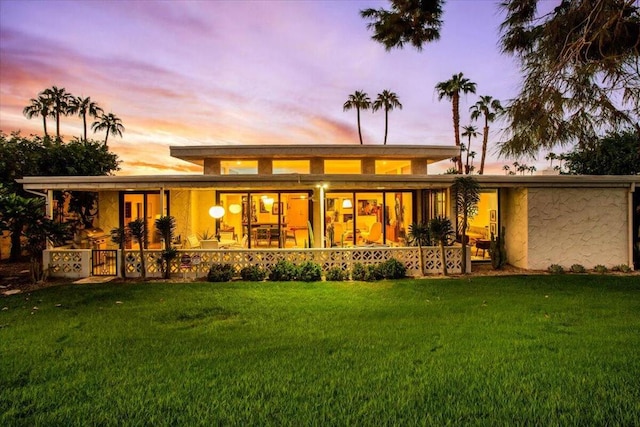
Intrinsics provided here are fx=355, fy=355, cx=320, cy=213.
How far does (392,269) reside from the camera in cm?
1098

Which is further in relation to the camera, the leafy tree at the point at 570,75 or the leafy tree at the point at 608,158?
the leafy tree at the point at 608,158

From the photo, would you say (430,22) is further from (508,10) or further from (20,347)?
(20,347)

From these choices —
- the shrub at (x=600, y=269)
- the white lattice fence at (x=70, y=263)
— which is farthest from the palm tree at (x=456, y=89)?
the white lattice fence at (x=70, y=263)

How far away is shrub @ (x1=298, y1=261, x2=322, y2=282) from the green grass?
6.22 ft

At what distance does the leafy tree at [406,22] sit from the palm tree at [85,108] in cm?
3752

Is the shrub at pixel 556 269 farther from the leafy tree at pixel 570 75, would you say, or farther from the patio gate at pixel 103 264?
the patio gate at pixel 103 264

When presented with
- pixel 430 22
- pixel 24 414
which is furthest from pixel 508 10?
pixel 24 414

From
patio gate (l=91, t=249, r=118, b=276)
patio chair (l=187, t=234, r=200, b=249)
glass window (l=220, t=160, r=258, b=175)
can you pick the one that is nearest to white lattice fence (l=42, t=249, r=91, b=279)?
patio gate (l=91, t=249, r=118, b=276)

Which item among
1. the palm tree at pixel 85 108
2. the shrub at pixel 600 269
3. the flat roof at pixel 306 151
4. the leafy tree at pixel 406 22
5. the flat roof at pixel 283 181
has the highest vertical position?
the palm tree at pixel 85 108

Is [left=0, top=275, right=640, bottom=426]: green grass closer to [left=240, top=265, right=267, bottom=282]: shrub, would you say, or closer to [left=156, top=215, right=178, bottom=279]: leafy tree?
[left=240, top=265, right=267, bottom=282]: shrub

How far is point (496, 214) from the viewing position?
542 inches

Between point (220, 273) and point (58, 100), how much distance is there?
107 feet

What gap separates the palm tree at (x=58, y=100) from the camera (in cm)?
3198

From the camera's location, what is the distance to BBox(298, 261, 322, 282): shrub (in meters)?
10.8
